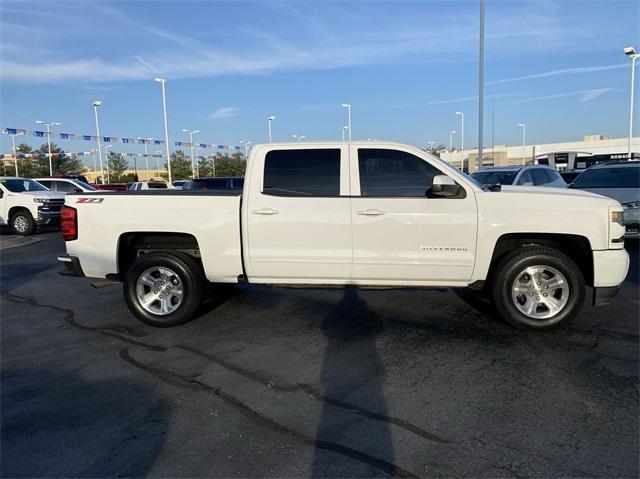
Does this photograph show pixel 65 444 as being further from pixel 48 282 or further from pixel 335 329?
pixel 48 282

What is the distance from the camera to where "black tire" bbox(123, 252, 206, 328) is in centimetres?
559

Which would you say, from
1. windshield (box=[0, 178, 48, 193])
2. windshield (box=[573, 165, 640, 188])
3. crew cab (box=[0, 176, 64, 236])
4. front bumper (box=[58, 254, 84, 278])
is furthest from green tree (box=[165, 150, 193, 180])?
front bumper (box=[58, 254, 84, 278])

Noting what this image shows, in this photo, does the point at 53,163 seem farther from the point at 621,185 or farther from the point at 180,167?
the point at 621,185

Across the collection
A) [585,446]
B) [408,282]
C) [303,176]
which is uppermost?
[303,176]

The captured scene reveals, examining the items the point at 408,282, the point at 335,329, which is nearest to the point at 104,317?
the point at 335,329

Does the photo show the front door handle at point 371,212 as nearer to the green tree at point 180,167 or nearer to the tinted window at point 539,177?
the tinted window at point 539,177

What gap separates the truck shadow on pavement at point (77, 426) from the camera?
9.87ft

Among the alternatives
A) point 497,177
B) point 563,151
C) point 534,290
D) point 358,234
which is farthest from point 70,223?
point 563,151

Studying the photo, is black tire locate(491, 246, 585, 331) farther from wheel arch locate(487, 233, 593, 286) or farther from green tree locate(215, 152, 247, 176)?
green tree locate(215, 152, 247, 176)

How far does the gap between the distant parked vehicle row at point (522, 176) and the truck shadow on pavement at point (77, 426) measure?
33.5ft

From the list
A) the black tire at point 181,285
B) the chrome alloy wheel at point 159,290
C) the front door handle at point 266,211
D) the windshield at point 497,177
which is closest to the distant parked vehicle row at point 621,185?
the windshield at point 497,177

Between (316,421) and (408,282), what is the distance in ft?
7.55

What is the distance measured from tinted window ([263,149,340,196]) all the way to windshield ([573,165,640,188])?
8.39m

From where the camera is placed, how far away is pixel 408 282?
5.37m
